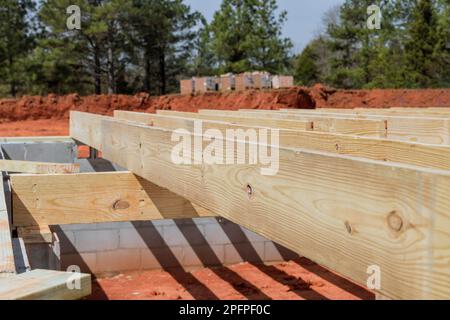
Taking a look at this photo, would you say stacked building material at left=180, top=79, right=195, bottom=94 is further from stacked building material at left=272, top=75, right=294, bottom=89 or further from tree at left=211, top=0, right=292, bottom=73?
tree at left=211, top=0, right=292, bottom=73

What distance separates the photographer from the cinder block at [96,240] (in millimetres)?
7523

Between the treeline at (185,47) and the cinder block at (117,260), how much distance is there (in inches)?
984

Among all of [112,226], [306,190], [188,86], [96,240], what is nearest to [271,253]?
[112,226]

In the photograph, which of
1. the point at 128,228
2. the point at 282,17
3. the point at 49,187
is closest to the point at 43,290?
the point at 49,187

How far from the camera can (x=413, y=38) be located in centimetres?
3109

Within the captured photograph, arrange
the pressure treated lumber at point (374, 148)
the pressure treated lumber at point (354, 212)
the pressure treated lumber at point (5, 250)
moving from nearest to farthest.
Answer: the pressure treated lumber at point (354, 212) < the pressure treated lumber at point (5, 250) < the pressure treated lumber at point (374, 148)

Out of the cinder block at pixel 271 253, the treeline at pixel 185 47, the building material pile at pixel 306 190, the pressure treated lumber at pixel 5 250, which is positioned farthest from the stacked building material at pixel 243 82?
the pressure treated lumber at pixel 5 250

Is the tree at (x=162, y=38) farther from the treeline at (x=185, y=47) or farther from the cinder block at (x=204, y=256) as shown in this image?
the cinder block at (x=204, y=256)

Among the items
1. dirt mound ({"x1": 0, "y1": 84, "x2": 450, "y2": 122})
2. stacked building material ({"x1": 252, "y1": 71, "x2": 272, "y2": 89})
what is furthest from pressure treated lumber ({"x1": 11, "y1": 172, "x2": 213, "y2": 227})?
stacked building material ({"x1": 252, "y1": 71, "x2": 272, "y2": 89})

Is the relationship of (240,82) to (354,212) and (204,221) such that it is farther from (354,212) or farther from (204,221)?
(354,212)

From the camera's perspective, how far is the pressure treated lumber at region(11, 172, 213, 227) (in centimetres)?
378

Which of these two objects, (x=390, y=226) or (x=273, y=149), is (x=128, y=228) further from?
(x=390, y=226)

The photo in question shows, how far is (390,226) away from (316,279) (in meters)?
6.35

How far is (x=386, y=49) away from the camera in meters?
35.0
